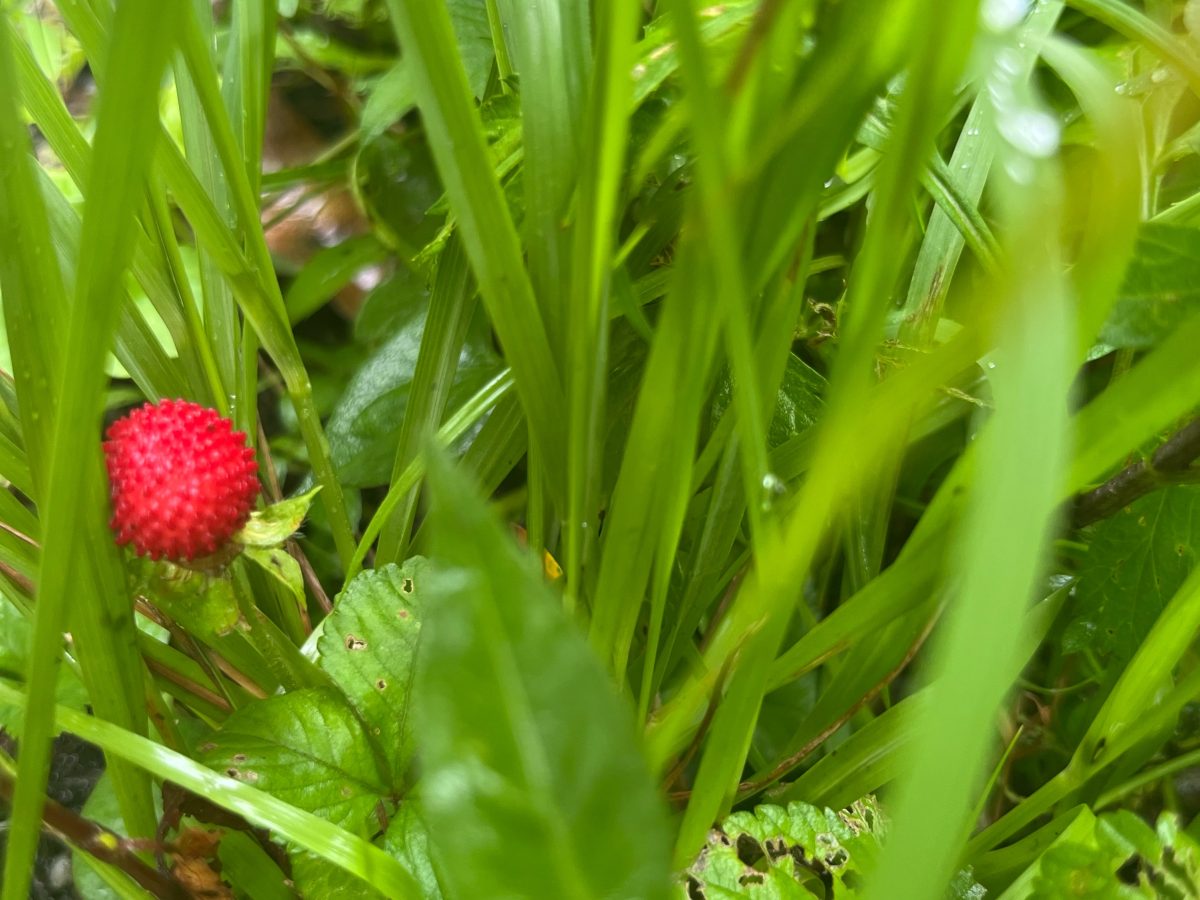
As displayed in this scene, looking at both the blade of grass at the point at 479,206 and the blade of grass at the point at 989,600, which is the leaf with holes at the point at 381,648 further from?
the blade of grass at the point at 989,600

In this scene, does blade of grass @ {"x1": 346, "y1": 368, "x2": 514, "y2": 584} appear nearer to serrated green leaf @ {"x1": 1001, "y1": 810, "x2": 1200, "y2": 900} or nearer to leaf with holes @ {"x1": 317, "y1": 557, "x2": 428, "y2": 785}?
leaf with holes @ {"x1": 317, "y1": 557, "x2": 428, "y2": 785}

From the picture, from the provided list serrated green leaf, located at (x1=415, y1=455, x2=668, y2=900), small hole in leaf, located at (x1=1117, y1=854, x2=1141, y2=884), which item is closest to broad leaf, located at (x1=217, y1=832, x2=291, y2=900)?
serrated green leaf, located at (x1=415, y1=455, x2=668, y2=900)

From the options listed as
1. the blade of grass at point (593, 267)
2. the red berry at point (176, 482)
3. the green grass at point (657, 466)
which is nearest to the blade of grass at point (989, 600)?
the green grass at point (657, 466)

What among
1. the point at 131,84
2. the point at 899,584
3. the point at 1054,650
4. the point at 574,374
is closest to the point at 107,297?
the point at 131,84

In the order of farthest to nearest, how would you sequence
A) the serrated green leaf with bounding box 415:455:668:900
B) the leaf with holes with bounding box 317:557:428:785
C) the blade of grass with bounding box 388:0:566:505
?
1. the leaf with holes with bounding box 317:557:428:785
2. the blade of grass with bounding box 388:0:566:505
3. the serrated green leaf with bounding box 415:455:668:900

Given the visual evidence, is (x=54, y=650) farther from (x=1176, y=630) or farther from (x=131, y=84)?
(x=1176, y=630)

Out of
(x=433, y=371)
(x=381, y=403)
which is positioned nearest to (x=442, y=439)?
(x=433, y=371)
